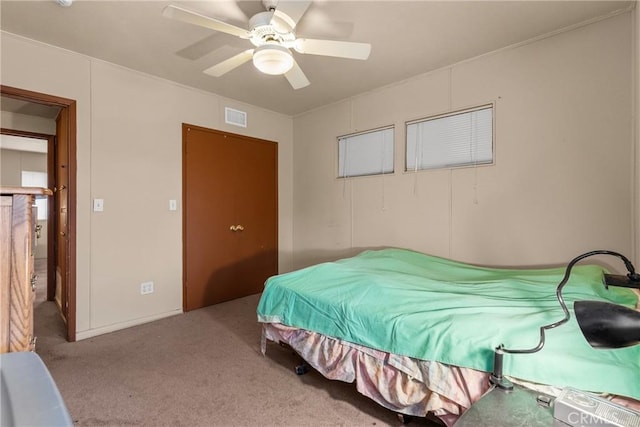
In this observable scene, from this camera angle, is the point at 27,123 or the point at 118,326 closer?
the point at 118,326

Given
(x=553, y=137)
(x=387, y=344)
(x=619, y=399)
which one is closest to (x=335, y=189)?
(x=553, y=137)

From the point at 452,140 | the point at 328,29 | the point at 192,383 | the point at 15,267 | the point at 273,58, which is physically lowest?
the point at 192,383

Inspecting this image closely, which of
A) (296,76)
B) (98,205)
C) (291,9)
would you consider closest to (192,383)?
(98,205)

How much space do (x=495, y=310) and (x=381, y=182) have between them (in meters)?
2.09

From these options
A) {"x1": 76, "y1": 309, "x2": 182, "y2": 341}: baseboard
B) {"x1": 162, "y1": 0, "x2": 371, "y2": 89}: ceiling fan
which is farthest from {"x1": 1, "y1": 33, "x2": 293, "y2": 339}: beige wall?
{"x1": 162, "y1": 0, "x2": 371, "y2": 89}: ceiling fan

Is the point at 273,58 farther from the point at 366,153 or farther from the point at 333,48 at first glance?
the point at 366,153

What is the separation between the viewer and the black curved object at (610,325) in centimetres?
71

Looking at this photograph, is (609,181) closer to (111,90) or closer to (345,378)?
(345,378)

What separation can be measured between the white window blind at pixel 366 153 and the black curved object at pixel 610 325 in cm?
267

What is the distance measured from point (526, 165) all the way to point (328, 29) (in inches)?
74.5

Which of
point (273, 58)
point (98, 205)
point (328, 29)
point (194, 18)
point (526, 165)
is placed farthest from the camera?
point (98, 205)

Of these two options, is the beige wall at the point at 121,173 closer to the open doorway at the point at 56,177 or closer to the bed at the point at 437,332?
the open doorway at the point at 56,177

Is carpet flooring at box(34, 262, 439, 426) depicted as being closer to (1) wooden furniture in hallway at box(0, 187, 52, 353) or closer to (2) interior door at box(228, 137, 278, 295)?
(2) interior door at box(228, 137, 278, 295)

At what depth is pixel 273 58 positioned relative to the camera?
74.7 inches
